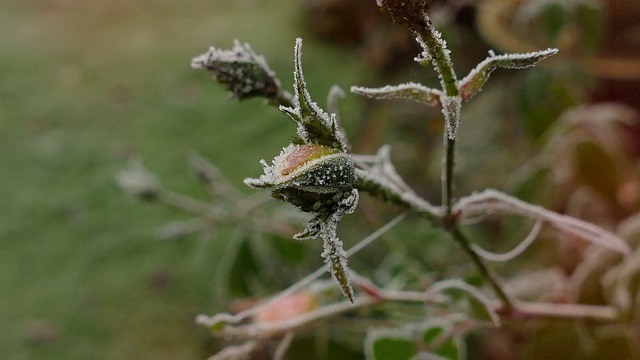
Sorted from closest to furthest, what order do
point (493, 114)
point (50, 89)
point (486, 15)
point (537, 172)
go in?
point (537, 172) < point (486, 15) < point (493, 114) < point (50, 89)

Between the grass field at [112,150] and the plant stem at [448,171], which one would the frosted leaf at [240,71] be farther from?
the grass field at [112,150]

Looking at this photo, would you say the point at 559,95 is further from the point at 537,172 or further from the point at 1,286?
the point at 1,286

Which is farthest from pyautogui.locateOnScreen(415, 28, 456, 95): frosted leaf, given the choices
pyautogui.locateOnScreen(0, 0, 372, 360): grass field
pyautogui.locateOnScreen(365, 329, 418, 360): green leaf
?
pyautogui.locateOnScreen(0, 0, 372, 360): grass field

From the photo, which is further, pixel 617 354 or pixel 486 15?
pixel 486 15

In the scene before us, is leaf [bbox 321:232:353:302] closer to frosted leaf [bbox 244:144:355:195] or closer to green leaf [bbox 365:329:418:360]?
frosted leaf [bbox 244:144:355:195]

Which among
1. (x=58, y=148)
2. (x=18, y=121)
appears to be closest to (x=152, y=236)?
(x=58, y=148)

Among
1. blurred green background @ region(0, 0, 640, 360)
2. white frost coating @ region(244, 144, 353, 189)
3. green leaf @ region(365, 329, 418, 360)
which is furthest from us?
blurred green background @ region(0, 0, 640, 360)

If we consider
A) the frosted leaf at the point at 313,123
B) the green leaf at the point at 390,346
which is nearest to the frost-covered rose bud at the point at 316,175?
the frosted leaf at the point at 313,123

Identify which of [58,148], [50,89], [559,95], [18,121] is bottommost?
[559,95]

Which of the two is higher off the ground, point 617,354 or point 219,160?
point 219,160
